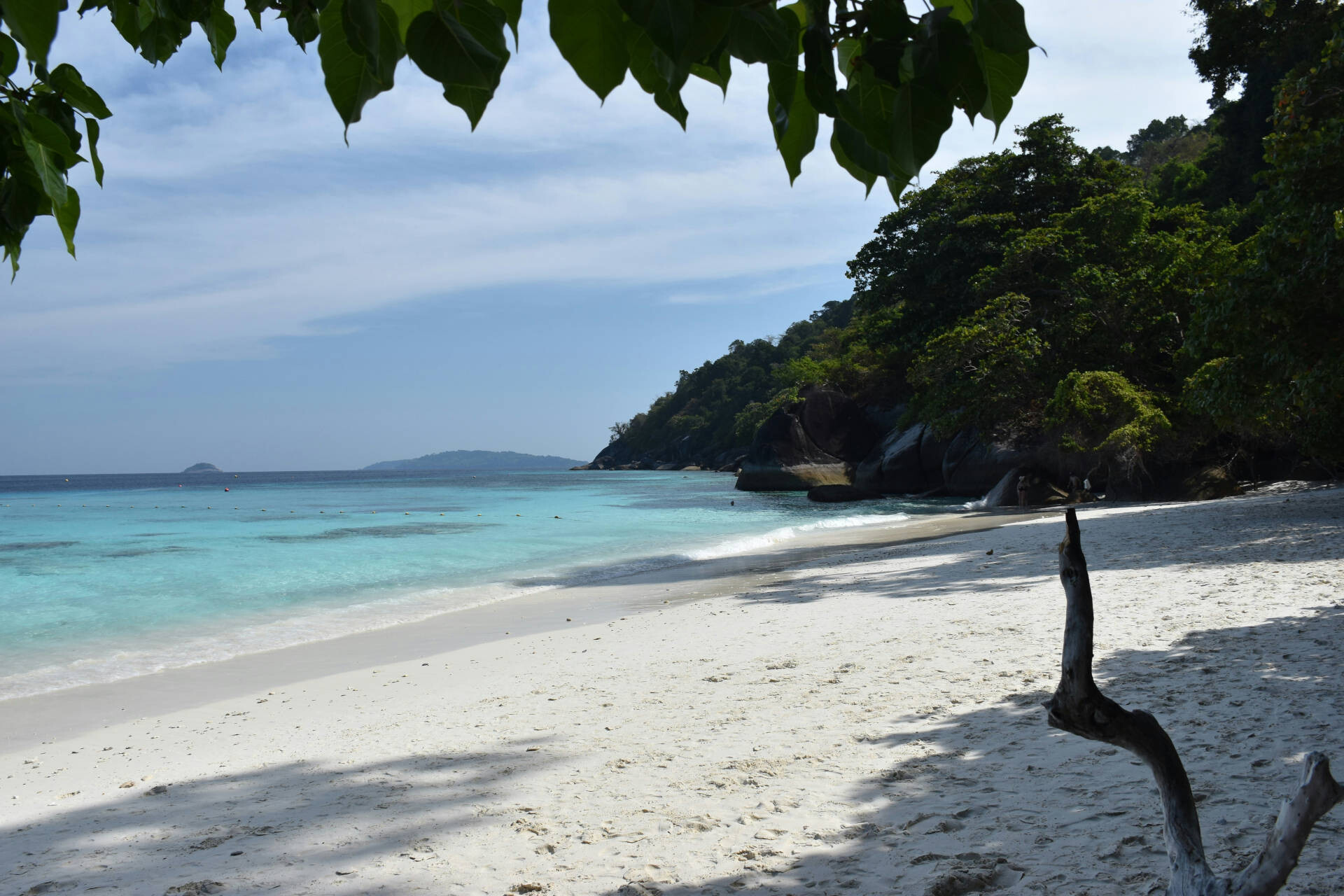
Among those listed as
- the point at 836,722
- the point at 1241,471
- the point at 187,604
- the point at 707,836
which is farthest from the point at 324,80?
the point at 1241,471

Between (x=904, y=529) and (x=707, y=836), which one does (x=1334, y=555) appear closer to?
(x=707, y=836)

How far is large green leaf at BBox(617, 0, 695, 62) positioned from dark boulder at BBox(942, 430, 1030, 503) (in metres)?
28.8

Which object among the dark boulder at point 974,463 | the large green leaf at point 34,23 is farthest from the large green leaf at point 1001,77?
the dark boulder at point 974,463

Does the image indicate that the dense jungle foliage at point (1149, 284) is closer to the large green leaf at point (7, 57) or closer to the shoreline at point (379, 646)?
the shoreline at point (379, 646)

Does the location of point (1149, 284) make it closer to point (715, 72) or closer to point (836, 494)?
point (836, 494)

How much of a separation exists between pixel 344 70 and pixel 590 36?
0.86 feet

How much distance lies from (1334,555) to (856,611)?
185 inches

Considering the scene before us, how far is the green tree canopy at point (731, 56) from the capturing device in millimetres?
791

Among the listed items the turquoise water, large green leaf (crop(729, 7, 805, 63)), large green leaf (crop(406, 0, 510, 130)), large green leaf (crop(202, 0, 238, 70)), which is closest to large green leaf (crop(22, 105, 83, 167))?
large green leaf (crop(202, 0, 238, 70))

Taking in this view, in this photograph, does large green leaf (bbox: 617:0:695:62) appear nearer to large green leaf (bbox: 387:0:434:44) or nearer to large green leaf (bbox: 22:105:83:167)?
large green leaf (bbox: 387:0:434:44)

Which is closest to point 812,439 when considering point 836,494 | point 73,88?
point 836,494

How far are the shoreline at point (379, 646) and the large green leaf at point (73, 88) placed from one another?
6165 millimetres

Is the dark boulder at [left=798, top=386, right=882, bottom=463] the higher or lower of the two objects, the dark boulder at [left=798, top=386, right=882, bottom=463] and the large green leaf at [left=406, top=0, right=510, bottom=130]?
the higher

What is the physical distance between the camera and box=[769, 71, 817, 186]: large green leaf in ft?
3.50
